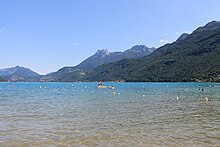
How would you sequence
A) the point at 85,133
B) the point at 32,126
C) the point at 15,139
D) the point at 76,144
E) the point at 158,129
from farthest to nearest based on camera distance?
the point at 32,126 < the point at 158,129 < the point at 85,133 < the point at 15,139 < the point at 76,144

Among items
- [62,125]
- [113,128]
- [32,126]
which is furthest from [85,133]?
[32,126]

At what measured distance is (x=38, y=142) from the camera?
50.2 ft

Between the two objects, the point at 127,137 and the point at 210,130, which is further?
the point at 210,130

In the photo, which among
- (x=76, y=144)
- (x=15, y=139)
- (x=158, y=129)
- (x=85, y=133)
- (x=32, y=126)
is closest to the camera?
(x=76, y=144)

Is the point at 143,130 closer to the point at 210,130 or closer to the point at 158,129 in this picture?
the point at 158,129

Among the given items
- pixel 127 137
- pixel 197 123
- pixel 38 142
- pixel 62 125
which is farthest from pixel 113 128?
pixel 197 123

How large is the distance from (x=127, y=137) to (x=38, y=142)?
5.56 m

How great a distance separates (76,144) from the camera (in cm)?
1473

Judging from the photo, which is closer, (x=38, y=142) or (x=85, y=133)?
(x=38, y=142)

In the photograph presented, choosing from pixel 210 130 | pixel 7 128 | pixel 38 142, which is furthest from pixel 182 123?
pixel 7 128

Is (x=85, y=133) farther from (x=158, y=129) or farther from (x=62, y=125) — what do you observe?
(x=158, y=129)

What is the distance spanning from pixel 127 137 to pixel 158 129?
12.2 feet

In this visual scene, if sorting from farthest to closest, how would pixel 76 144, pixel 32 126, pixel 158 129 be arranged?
pixel 32 126 → pixel 158 129 → pixel 76 144

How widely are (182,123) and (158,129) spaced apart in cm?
367
